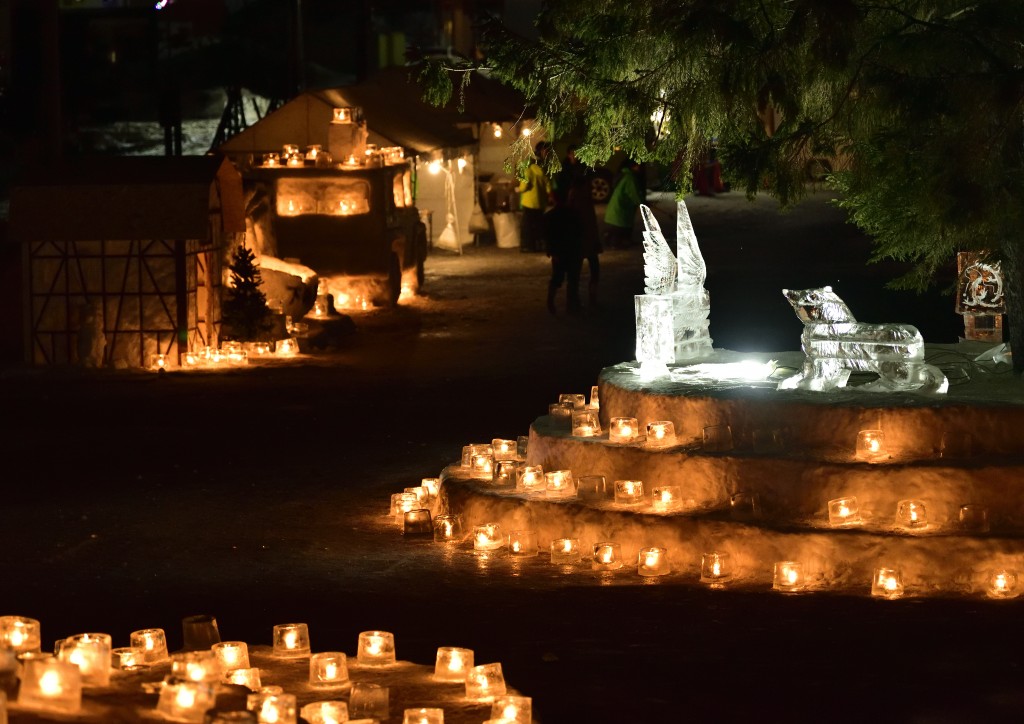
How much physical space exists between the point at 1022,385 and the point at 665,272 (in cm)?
239

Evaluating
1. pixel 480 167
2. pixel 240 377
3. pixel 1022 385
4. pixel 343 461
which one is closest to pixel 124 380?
pixel 240 377

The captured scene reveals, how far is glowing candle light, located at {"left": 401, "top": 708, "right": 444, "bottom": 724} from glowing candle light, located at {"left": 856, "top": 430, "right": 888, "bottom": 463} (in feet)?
13.7

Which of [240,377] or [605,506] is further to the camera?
[240,377]

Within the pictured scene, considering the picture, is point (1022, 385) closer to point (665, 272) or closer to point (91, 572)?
point (665, 272)

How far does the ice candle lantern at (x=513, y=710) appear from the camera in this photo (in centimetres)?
619

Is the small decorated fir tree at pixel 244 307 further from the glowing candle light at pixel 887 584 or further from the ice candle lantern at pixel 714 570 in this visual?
the glowing candle light at pixel 887 584

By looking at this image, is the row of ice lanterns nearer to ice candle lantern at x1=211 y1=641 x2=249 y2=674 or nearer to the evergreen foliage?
ice candle lantern at x1=211 y1=641 x2=249 y2=674

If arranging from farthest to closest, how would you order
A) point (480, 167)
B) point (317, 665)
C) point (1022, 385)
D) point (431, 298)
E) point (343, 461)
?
point (480, 167) → point (431, 298) → point (343, 461) → point (1022, 385) → point (317, 665)

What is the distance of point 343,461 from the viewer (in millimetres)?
12891

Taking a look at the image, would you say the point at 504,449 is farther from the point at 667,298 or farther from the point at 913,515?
the point at 913,515

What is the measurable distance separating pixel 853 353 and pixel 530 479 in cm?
213

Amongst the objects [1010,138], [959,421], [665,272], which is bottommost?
[959,421]

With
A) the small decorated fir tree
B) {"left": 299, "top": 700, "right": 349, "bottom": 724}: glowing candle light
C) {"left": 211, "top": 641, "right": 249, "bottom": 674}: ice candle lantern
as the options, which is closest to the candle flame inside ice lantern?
{"left": 211, "top": 641, "right": 249, "bottom": 674}: ice candle lantern

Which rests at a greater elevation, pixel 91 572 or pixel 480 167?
pixel 480 167
